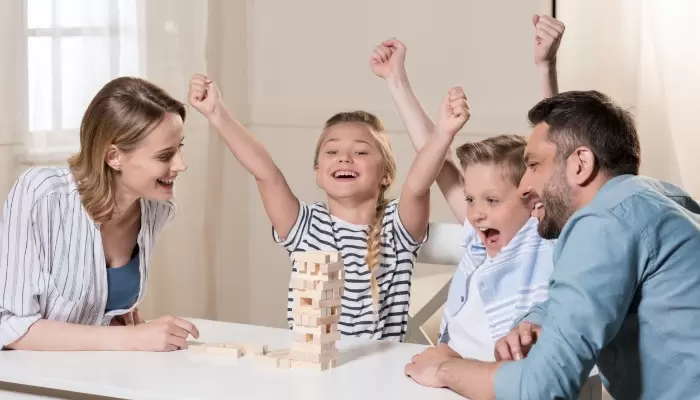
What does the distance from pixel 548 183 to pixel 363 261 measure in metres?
0.85

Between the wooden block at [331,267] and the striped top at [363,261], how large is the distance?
58cm

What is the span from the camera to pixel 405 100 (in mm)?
2605

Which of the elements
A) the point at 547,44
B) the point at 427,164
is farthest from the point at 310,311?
the point at 547,44

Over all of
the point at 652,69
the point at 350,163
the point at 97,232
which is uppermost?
the point at 652,69

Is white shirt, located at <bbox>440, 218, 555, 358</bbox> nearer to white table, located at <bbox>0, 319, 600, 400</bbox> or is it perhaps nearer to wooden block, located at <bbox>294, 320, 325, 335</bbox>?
white table, located at <bbox>0, 319, 600, 400</bbox>

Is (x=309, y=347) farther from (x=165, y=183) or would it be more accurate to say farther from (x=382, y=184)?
(x=382, y=184)

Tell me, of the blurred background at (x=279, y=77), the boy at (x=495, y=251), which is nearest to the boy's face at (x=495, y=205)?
the boy at (x=495, y=251)

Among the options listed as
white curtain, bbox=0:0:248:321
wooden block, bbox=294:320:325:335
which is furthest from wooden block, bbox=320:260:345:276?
white curtain, bbox=0:0:248:321

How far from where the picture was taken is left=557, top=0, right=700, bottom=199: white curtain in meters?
3.66

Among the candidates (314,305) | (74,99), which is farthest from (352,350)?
(74,99)

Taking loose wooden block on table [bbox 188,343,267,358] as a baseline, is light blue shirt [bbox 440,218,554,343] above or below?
above

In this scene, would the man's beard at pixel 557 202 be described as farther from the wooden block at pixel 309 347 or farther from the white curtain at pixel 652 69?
the white curtain at pixel 652 69

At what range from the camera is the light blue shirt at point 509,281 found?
2268 mm

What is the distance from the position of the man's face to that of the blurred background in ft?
5.33
